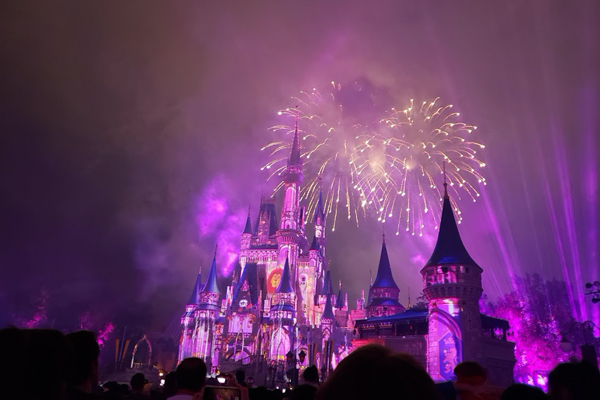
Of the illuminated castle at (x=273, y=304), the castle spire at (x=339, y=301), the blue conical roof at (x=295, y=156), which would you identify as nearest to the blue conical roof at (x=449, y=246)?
the illuminated castle at (x=273, y=304)

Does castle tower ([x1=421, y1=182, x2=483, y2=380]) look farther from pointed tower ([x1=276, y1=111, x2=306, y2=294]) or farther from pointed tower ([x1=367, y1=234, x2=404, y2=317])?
pointed tower ([x1=276, y1=111, x2=306, y2=294])

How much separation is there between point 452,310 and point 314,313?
52214 mm

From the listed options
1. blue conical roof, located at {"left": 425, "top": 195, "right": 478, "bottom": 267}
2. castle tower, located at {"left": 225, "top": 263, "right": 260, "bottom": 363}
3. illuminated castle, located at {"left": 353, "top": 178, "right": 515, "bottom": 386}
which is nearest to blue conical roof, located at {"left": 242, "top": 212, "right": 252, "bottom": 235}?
castle tower, located at {"left": 225, "top": 263, "right": 260, "bottom": 363}

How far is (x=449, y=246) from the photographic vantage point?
37.2 meters

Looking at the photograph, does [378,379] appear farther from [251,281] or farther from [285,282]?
[251,281]

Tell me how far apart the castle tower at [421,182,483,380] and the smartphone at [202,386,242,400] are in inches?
1240

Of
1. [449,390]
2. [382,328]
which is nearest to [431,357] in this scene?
[382,328]

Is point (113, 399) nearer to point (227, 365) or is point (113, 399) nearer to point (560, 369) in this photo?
point (560, 369)

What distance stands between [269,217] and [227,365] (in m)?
39.1

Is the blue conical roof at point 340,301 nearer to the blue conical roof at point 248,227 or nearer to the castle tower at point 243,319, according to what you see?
the castle tower at point 243,319

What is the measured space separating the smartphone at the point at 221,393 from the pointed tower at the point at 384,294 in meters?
49.4

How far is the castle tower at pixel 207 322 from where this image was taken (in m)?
72.8

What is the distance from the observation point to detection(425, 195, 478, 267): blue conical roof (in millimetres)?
35656

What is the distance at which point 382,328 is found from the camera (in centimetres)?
4369
